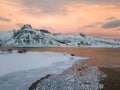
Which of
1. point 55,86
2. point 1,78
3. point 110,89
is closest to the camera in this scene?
point 110,89

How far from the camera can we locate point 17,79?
30984 mm

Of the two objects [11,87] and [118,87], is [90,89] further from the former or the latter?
[11,87]

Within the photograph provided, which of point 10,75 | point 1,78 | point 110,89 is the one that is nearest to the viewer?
point 110,89

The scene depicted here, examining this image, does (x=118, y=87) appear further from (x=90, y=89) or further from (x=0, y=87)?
(x=0, y=87)

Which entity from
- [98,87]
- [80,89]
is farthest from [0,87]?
[98,87]

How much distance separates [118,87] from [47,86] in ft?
28.4

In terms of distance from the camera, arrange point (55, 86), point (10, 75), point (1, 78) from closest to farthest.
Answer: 1. point (55, 86)
2. point (1, 78)
3. point (10, 75)

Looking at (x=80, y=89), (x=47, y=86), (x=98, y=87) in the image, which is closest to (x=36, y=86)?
(x=47, y=86)

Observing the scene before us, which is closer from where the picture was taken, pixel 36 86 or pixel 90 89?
pixel 90 89

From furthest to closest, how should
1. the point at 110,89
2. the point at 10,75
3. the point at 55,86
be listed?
1. the point at 10,75
2. the point at 55,86
3. the point at 110,89

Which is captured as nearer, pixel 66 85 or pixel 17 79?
pixel 66 85

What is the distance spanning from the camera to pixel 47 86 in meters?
26.3

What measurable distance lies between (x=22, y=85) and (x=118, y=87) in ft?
39.7

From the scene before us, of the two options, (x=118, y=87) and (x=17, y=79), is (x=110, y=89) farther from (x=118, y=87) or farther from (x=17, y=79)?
(x=17, y=79)
